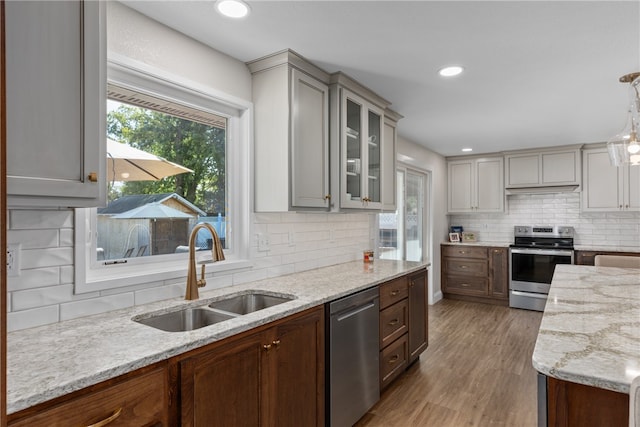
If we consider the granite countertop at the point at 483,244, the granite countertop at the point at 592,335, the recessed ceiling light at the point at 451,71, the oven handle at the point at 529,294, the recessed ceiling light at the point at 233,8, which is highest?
the recessed ceiling light at the point at 233,8

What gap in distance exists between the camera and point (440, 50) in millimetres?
2191

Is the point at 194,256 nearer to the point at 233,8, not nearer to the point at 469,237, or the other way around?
the point at 233,8

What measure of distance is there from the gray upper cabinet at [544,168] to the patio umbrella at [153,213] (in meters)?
4.86

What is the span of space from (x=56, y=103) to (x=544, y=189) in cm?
562

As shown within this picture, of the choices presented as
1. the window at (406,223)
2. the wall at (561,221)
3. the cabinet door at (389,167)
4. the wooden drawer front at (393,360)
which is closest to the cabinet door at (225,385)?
the wooden drawer front at (393,360)

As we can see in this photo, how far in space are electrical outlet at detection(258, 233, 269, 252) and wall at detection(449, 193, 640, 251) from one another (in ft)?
14.3

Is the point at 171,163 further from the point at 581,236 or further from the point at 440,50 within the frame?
the point at 581,236

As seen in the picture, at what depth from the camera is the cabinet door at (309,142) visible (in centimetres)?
230

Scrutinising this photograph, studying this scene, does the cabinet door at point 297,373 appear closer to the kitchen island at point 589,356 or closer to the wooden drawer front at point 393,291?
the wooden drawer front at point 393,291

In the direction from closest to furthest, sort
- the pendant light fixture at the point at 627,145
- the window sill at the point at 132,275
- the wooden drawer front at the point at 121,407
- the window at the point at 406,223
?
the wooden drawer front at the point at 121,407
the window sill at the point at 132,275
the pendant light fixture at the point at 627,145
the window at the point at 406,223

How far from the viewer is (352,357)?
2.20 meters

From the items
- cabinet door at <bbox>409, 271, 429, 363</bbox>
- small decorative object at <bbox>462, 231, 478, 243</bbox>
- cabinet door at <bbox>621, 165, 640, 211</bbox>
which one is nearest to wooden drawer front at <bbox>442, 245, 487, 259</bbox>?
small decorative object at <bbox>462, 231, 478, 243</bbox>

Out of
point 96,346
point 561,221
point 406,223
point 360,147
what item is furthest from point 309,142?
point 561,221

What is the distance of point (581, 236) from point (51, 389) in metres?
6.10
